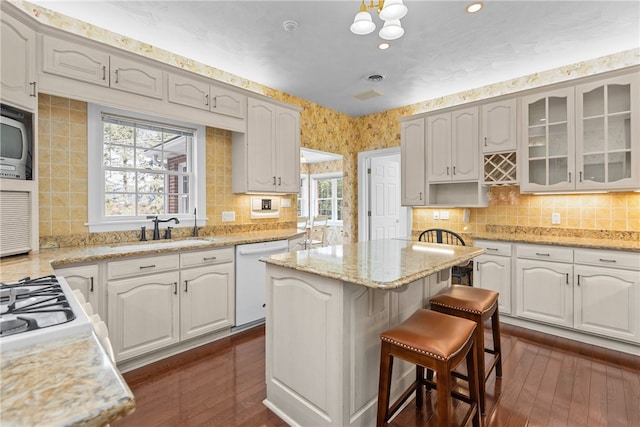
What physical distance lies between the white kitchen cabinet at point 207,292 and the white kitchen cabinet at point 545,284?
9.54ft

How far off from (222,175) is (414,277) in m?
2.72

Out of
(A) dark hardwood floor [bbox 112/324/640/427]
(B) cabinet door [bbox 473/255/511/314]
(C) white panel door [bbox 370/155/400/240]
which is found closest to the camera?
(A) dark hardwood floor [bbox 112/324/640/427]

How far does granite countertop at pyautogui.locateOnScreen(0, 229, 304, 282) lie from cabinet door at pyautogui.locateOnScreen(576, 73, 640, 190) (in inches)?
126

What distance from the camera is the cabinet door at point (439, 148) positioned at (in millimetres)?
3859

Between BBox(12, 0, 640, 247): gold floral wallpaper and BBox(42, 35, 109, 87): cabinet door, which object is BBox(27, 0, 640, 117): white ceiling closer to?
BBox(12, 0, 640, 247): gold floral wallpaper

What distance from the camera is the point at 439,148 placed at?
3.93 meters

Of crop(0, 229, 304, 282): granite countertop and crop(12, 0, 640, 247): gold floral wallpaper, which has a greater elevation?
crop(12, 0, 640, 247): gold floral wallpaper

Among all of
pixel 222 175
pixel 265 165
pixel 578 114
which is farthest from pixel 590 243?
pixel 222 175

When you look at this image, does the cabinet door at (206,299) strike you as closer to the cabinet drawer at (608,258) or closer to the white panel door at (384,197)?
the white panel door at (384,197)

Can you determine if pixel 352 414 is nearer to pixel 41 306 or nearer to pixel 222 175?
pixel 41 306

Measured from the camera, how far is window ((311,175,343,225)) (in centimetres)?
801

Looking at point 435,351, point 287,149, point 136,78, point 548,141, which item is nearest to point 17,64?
point 136,78

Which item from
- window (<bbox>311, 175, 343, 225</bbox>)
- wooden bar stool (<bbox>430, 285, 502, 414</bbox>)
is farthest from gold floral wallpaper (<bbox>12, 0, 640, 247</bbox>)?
window (<bbox>311, 175, 343, 225</bbox>)

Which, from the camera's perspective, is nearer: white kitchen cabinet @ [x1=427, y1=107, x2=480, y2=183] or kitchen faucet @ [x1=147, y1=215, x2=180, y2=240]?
kitchen faucet @ [x1=147, y1=215, x2=180, y2=240]
